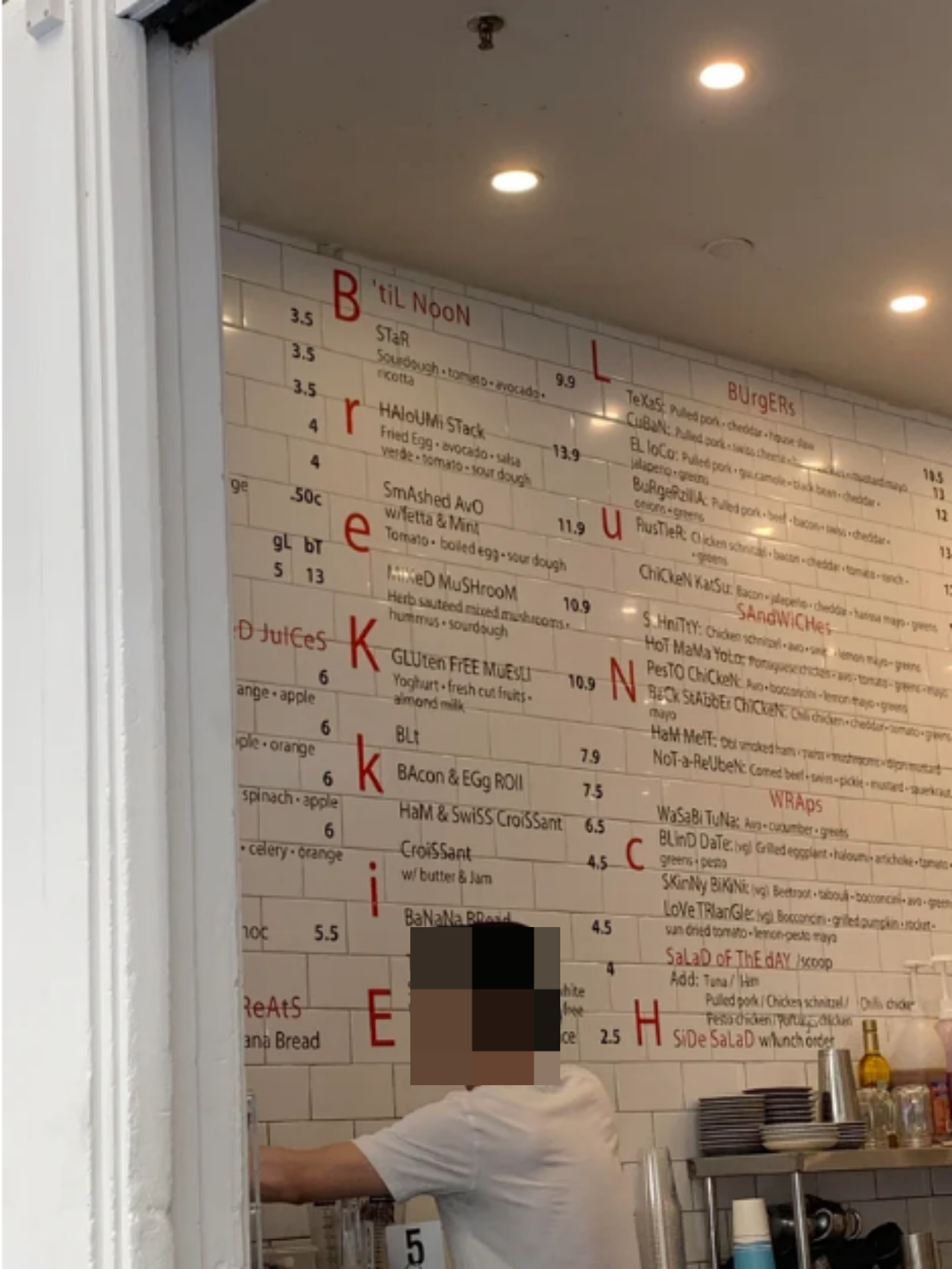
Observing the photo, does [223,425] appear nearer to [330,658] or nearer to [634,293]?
[330,658]

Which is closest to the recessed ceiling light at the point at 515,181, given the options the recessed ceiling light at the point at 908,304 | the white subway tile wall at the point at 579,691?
the white subway tile wall at the point at 579,691

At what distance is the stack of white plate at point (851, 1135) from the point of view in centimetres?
425

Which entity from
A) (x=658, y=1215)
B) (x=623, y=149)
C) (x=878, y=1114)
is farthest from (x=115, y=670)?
(x=878, y=1114)

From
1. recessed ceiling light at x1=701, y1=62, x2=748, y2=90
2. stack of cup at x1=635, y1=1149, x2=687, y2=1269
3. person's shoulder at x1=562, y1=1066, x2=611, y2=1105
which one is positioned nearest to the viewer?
person's shoulder at x1=562, y1=1066, x2=611, y2=1105

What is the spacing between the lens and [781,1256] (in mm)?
4293

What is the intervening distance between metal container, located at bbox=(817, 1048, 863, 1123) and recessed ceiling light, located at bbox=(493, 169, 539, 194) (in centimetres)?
216

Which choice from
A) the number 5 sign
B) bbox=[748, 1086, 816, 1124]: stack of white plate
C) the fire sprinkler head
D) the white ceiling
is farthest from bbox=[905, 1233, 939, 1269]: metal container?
the fire sprinkler head

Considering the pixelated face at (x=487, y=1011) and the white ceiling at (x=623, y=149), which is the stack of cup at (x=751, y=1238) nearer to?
the pixelated face at (x=487, y=1011)

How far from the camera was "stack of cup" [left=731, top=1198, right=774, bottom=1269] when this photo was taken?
4059 mm

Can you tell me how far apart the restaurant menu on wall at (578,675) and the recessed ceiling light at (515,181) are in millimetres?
444

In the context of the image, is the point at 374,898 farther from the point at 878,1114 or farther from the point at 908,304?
the point at 908,304

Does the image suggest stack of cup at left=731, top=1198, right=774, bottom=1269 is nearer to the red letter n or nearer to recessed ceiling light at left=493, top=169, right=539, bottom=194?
the red letter n

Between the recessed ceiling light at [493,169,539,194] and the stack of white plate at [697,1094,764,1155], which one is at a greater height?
the recessed ceiling light at [493,169,539,194]

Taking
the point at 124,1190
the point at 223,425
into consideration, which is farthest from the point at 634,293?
the point at 124,1190
